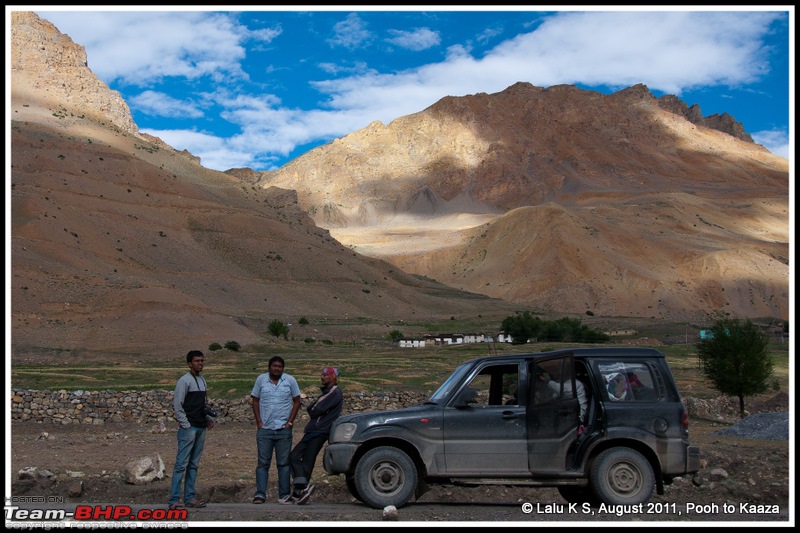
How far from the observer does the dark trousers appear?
470 inches

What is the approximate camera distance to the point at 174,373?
36.4m

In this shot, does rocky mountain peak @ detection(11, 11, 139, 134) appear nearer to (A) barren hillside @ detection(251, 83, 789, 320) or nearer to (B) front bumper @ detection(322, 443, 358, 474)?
(A) barren hillside @ detection(251, 83, 789, 320)

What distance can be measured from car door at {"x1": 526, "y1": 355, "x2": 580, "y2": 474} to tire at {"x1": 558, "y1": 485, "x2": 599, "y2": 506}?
60 centimetres

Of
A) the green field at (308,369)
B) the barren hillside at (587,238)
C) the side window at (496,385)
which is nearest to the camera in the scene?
the side window at (496,385)

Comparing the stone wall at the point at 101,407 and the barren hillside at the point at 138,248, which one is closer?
the stone wall at the point at 101,407

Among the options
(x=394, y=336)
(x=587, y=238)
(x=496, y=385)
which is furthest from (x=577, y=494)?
(x=587, y=238)

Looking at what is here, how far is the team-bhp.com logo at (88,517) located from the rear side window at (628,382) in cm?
563

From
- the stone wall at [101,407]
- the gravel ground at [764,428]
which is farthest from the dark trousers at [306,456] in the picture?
the stone wall at [101,407]

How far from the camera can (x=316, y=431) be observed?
39.4 feet

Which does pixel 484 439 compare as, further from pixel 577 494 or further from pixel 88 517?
pixel 88 517

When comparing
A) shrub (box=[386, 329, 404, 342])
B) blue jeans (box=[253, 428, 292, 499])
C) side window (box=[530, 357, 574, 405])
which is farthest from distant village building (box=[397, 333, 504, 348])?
side window (box=[530, 357, 574, 405])

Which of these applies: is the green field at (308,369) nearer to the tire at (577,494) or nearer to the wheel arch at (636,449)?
the tire at (577,494)

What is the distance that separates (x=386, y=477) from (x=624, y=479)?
308 cm

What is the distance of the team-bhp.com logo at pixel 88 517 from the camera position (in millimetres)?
9484
